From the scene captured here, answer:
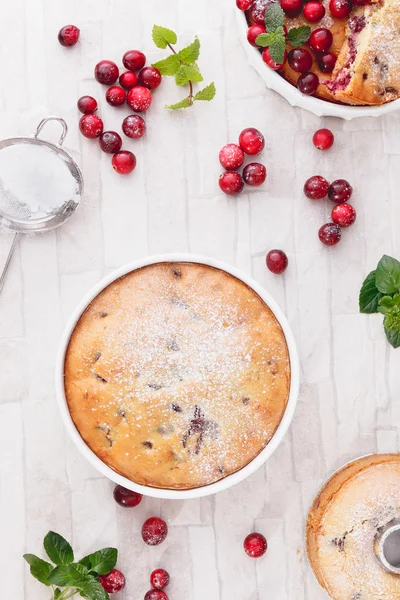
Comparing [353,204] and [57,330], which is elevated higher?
[353,204]

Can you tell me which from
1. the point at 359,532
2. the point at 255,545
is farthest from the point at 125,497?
the point at 359,532

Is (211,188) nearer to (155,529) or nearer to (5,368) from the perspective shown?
(5,368)

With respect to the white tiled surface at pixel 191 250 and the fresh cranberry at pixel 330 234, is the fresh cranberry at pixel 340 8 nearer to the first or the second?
the white tiled surface at pixel 191 250

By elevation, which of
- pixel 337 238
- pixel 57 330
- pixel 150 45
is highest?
pixel 150 45

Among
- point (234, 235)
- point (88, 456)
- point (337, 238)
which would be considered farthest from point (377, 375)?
point (88, 456)

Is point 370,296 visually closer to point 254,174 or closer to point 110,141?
point 254,174

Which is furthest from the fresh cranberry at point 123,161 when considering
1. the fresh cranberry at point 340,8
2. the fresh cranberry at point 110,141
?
the fresh cranberry at point 340,8
